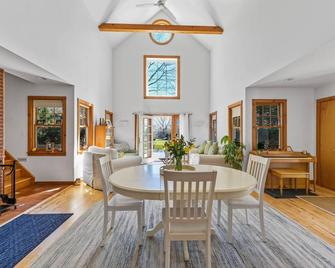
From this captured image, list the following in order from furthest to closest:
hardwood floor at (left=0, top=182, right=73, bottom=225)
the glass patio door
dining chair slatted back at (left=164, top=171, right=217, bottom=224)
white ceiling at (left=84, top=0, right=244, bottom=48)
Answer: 1. the glass patio door
2. white ceiling at (left=84, top=0, right=244, bottom=48)
3. hardwood floor at (left=0, top=182, right=73, bottom=225)
4. dining chair slatted back at (left=164, top=171, right=217, bottom=224)

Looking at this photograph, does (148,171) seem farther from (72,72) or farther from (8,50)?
(72,72)

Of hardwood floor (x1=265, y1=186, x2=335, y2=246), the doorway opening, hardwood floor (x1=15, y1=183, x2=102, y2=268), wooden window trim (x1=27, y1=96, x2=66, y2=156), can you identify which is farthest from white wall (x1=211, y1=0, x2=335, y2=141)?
wooden window trim (x1=27, y1=96, x2=66, y2=156)

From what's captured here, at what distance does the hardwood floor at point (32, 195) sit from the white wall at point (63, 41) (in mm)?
553

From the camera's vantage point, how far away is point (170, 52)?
Answer: 889cm

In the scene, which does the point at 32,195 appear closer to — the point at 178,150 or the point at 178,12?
the point at 178,150

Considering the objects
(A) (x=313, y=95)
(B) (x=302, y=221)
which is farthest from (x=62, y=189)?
(A) (x=313, y=95)

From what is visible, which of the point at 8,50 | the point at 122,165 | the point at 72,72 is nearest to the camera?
the point at 8,50

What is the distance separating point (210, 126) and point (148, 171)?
6363 mm

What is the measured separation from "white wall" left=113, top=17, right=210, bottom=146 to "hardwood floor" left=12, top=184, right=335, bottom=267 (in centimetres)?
425

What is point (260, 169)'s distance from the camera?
282cm

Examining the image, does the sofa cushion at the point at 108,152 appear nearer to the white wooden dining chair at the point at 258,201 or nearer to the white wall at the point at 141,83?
the white wooden dining chair at the point at 258,201

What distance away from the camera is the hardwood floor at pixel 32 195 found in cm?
349

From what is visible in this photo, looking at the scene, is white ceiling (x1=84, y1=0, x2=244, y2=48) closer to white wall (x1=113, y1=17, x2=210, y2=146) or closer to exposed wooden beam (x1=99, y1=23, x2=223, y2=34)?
exposed wooden beam (x1=99, y1=23, x2=223, y2=34)

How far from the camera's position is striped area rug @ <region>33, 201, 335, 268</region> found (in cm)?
221
